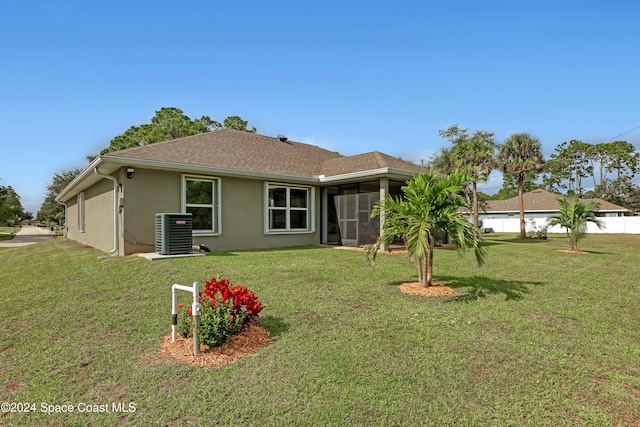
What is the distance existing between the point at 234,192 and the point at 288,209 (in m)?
2.21

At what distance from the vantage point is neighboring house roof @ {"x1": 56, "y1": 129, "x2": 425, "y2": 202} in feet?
30.8

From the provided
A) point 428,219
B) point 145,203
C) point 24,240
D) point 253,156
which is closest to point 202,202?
point 145,203

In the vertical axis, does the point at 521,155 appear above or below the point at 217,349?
above

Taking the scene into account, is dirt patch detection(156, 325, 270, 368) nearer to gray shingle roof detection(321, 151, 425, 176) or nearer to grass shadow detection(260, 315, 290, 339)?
grass shadow detection(260, 315, 290, 339)

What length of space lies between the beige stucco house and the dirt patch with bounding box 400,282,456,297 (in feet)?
17.8

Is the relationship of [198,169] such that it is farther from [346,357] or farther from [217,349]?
[346,357]

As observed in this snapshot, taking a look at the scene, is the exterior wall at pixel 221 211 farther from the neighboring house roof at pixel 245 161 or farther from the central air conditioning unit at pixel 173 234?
the central air conditioning unit at pixel 173 234

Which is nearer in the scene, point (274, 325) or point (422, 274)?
point (274, 325)

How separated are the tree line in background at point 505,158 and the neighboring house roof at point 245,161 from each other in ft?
10.1

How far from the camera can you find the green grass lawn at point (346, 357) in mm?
2445

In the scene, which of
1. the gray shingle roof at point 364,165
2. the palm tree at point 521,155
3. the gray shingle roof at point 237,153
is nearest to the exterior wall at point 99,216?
the gray shingle roof at point 237,153

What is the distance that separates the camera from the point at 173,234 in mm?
8375

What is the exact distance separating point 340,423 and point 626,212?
49856 mm

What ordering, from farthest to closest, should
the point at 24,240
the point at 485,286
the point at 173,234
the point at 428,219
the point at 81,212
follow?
the point at 24,240, the point at 81,212, the point at 173,234, the point at 485,286, the point at 428,219
